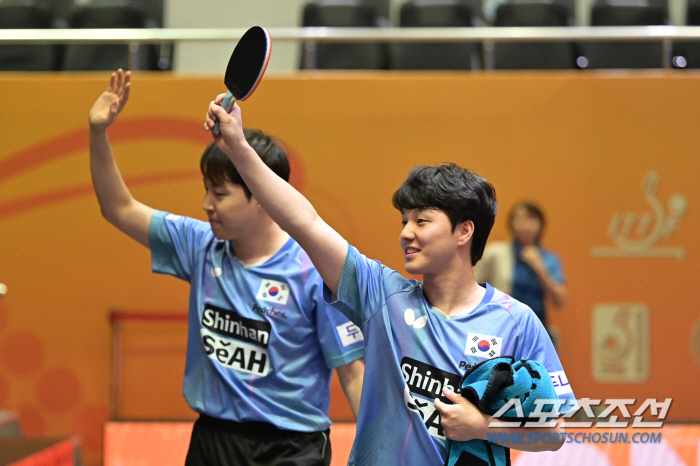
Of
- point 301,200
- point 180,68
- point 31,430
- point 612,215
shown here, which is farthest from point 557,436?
point 180,68

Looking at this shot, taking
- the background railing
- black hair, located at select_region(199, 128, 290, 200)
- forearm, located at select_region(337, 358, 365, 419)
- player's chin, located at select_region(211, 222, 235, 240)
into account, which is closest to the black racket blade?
black hair, located at select_region(199, 128, 290, 200)

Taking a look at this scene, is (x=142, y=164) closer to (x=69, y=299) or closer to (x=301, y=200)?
(x=69, y=299)

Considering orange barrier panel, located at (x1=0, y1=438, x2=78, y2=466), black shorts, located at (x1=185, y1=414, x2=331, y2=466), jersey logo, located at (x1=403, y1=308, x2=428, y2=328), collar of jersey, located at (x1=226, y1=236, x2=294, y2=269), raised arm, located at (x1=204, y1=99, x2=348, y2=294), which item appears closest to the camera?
raised arm, located at (x1=204, y1=99, x2=348, y2=294)

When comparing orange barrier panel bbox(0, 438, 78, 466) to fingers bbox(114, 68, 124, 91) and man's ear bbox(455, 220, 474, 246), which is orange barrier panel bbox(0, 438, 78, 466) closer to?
fingers bbox(114, 68, 124, 91)

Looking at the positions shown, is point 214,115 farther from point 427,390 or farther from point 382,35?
point 382,35

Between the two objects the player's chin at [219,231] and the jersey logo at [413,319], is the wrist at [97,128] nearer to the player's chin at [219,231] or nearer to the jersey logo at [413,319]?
the player's chin at [219,231]

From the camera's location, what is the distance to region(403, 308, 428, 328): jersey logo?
6.05ft

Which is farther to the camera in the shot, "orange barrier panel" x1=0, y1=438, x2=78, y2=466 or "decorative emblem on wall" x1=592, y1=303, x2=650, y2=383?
"decorative emblem on wall" x1=592, y1=303, x2=650, y2=383

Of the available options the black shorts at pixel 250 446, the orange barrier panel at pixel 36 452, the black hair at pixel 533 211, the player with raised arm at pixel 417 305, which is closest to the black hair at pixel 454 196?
the player with raised arm at pixel 417 305

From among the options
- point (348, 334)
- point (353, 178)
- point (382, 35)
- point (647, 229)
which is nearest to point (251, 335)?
point (348, 334)

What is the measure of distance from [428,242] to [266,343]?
2.50ft

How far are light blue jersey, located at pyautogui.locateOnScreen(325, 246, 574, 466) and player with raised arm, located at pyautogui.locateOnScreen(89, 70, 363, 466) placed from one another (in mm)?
470

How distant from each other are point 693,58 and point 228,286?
4.34 meters

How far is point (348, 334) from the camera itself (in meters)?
2.33
